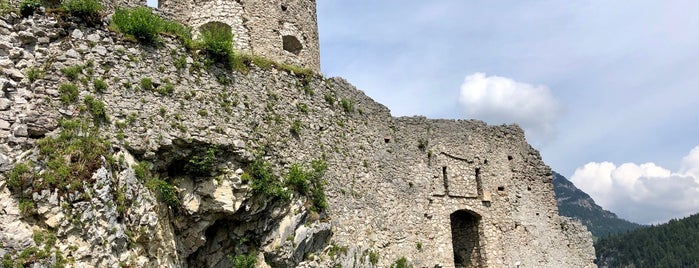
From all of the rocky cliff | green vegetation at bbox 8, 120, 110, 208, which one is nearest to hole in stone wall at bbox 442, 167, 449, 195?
the rocky cliff

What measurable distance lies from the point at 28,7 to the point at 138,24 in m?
2.04

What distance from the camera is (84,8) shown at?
1123cm

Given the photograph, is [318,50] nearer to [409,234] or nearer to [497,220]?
[409,234]

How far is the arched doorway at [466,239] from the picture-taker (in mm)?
19641

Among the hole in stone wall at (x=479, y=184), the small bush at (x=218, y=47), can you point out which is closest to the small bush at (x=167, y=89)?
the small bush at (x=218, y=47)

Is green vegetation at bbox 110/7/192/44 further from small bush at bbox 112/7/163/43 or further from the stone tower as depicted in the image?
the stone tower

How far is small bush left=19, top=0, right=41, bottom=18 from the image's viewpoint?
34.7ft

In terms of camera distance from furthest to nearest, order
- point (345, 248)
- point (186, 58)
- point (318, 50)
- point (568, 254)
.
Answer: point (568, 254) → point (318, 50) → point (345, 248) → point (186, 58)

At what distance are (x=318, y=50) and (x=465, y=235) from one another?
8348 mm

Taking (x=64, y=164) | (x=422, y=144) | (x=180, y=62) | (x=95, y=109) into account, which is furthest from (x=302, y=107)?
(x=64, y=164)

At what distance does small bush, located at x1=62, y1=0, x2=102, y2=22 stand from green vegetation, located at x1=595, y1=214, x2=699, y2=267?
435 ft

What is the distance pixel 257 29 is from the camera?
17719 millimetres

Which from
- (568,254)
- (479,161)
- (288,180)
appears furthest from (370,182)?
(568,254)

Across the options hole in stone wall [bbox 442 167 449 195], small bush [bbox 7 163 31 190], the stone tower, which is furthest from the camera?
hole in stone wall [bbox 442 167 449 195]
